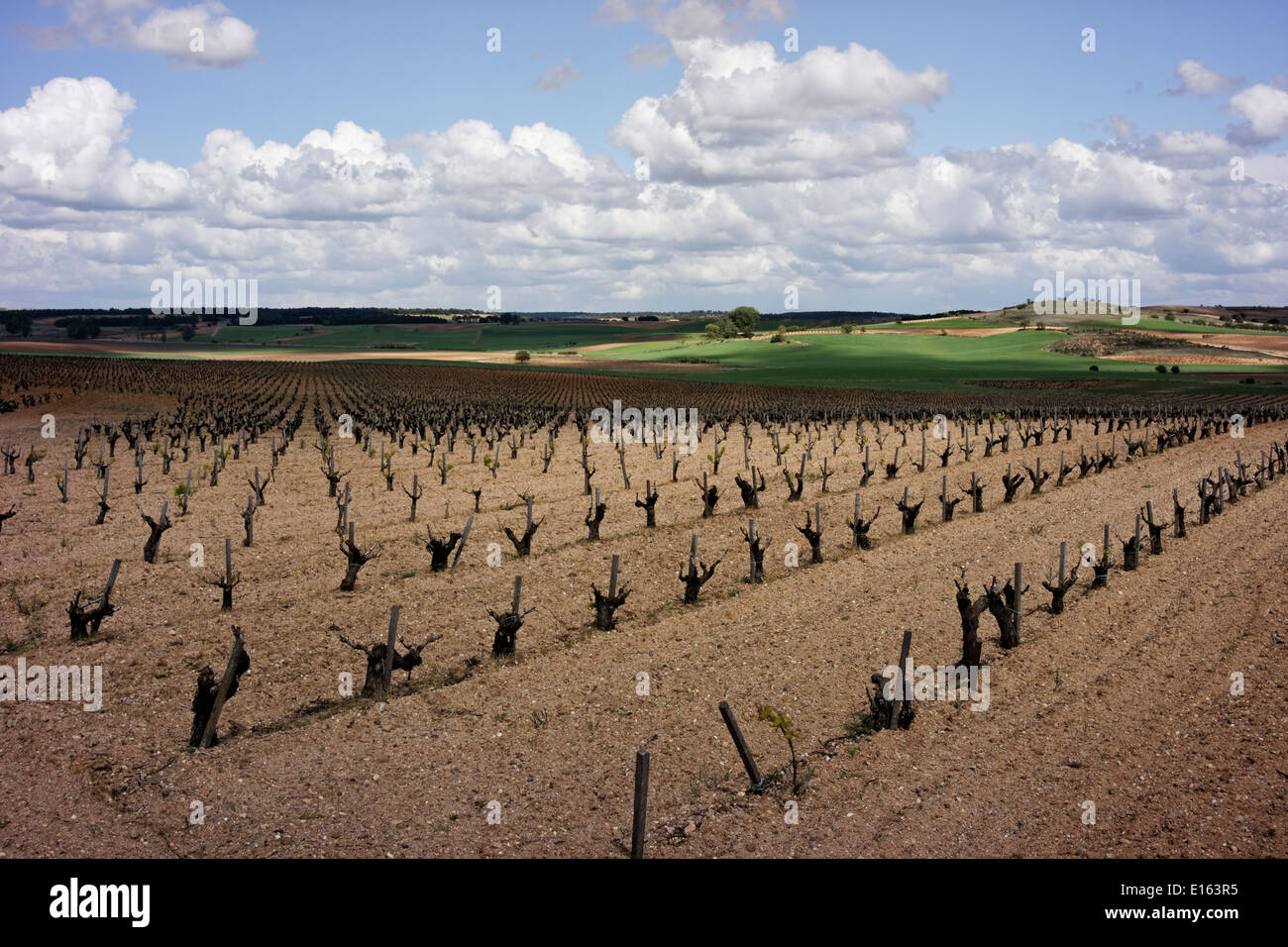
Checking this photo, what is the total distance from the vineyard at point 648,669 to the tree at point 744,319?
137 meters

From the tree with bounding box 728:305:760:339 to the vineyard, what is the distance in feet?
449

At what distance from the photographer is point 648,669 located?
624 inches

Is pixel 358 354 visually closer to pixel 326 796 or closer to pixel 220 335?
pixel 220 335

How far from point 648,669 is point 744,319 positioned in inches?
6310

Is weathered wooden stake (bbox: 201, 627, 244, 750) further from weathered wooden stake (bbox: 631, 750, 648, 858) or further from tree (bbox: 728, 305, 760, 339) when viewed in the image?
tree (bbox: 728, 305, 760, 339)

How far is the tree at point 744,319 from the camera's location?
169375 mm

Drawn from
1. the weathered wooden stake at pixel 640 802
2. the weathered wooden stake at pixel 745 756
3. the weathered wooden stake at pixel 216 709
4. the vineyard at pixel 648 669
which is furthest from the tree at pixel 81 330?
the weathered wooden stake at pixel 640 802

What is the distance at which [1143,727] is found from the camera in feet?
42.3

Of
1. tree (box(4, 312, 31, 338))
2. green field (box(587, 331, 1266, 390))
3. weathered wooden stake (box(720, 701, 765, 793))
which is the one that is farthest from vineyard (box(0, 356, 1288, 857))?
tree (box(4, 312, 31, 338))

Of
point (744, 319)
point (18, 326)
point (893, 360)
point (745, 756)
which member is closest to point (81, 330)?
point (18, 326)

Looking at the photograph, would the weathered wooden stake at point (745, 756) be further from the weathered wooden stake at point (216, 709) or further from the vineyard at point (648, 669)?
the weathered wooden stake at point (216, 709)

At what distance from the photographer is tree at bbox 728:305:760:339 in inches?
6668

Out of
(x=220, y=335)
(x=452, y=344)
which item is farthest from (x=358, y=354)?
(x=220, y=335)

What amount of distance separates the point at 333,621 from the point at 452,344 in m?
147
